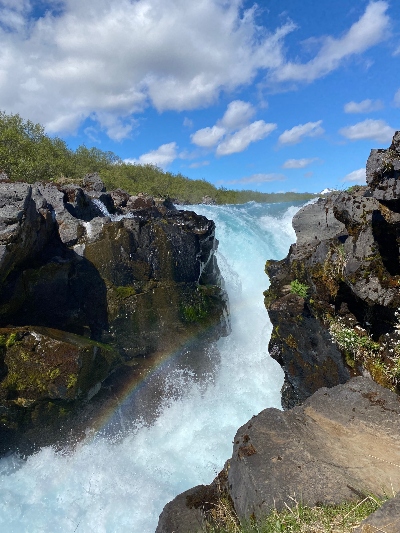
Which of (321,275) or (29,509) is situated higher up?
(321,275)

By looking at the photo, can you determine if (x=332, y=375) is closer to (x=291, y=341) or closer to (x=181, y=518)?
(x=291, y=341)

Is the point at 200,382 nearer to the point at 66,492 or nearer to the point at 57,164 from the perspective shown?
the point at 66,492

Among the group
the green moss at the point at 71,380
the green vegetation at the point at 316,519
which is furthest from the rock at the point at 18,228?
the green vegetation at the point at 316,519

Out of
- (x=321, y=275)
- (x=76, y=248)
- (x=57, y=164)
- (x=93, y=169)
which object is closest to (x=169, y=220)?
(x=76, y=248)

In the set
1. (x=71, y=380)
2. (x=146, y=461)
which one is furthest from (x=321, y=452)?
(x=71, y=380)

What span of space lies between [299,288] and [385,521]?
291 inches

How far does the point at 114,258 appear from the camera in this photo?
14.2 m

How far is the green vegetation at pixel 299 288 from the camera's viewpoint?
988cm

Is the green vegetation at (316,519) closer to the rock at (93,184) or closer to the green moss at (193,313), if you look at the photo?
the green moss at (193,313)

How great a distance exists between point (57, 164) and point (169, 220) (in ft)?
97.5

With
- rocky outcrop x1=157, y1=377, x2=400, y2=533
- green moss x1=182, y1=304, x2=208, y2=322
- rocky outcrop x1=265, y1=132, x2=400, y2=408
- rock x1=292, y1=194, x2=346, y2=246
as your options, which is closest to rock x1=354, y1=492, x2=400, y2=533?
rocky outcrop x1=157, y1=377, x2=400, y2=533

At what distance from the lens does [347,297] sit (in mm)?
8688

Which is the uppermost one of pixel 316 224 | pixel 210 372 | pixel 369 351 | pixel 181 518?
pixel 316 224

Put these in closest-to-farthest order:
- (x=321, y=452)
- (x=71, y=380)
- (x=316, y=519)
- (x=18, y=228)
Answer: (x=316, y=519)
(x=321, y=452)
(x=71, y=380)
(x=18, y=228)
